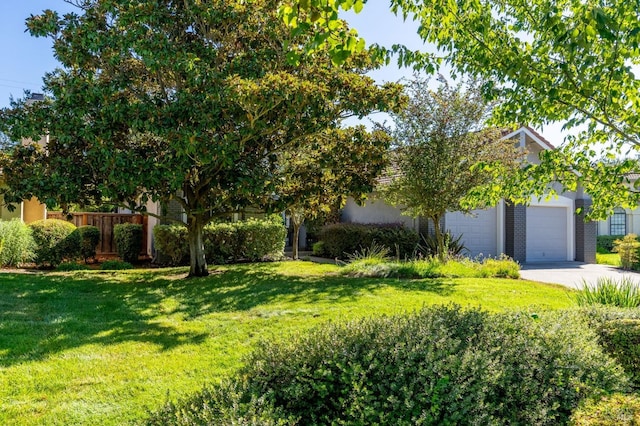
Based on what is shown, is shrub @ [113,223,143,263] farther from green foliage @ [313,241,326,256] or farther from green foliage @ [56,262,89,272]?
green foliage @ [313,241,326,256]

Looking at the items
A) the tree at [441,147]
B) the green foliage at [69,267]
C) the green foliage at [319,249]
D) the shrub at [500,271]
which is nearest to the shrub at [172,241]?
the green foliage at [69,267]

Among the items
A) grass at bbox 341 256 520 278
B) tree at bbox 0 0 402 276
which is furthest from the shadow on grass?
tree at bbox 0 0 402 276

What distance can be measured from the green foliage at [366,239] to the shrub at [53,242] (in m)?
8.24

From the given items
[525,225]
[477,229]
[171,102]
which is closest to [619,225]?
[525,225]

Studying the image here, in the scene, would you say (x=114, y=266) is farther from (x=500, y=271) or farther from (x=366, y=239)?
(x=500, y=271)

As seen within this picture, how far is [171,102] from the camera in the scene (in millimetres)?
8305

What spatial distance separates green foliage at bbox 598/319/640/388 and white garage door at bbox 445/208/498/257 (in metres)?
11.9

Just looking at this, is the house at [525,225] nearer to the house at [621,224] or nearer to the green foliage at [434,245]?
the green foliage at [434,245]

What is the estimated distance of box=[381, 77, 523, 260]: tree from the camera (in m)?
11.9

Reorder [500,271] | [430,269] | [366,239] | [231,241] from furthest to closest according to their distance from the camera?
[366,239]
[231,241]
[500,271]
[430,269]

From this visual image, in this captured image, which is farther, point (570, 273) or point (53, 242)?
point (570, 273)

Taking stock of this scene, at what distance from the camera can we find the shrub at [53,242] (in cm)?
1147

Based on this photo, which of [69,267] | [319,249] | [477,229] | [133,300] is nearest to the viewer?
[133,300]

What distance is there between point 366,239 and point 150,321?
10368 mm
